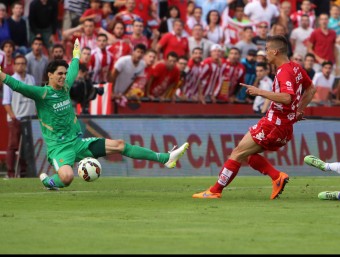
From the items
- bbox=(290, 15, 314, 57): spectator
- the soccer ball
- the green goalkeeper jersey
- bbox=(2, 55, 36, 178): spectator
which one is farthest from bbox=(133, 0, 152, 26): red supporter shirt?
the soccer ball

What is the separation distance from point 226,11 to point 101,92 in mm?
6947

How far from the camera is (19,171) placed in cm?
2264

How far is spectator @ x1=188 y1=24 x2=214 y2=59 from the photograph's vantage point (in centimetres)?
2667

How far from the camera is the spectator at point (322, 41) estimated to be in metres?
28.5

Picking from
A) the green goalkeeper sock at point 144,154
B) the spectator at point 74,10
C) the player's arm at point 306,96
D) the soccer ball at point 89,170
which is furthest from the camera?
the spectator at point 74,10

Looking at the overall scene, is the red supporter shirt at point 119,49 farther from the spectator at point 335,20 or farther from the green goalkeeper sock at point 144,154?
the green goalkeeper sock at point 144,154

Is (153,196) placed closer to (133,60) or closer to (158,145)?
(158,145)

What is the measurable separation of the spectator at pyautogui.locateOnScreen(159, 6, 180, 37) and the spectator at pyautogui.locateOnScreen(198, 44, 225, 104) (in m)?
1.81

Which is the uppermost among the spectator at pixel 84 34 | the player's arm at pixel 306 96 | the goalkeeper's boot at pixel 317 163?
the player's arm at pixel 306 96

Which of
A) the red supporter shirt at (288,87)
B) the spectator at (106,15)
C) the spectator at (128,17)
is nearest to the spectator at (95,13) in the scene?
the spectator at (106,15)

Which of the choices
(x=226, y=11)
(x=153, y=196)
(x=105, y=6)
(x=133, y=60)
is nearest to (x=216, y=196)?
(x=153, y=196)

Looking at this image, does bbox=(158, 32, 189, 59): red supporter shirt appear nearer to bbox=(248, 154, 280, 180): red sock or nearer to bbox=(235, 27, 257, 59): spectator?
bbox=(235, 27, 257, 59): spectator

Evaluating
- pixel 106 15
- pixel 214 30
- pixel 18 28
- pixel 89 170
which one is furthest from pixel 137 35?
pixel 89 170

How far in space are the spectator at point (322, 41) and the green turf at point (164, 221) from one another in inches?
435
